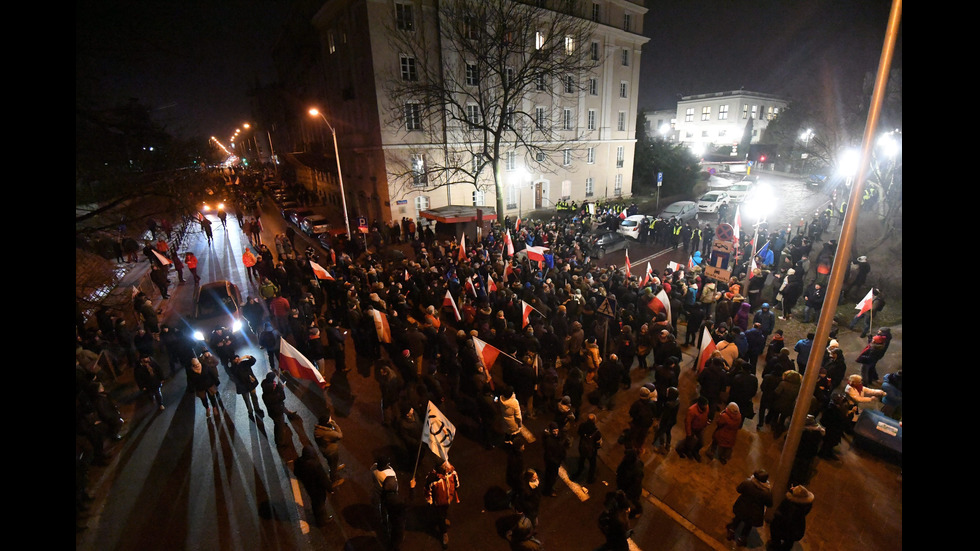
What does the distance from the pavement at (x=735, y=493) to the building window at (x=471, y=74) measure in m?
25.3

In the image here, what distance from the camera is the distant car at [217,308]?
40.7 feet

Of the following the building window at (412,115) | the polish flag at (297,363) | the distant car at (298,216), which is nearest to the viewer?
the polish flag at (297,363)

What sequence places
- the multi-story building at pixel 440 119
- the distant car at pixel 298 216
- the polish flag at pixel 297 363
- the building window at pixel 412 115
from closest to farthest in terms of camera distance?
1. the polish flag at pixel 297 363
2. the multi-story building at pixel 440 119
3. the building window at pixel 412 115
4. the distant car at pixel 298 216

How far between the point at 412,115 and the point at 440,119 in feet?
6.18

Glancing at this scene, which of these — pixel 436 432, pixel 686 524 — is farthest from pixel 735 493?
pixel 436 432

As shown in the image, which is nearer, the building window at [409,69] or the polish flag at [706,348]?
the polish flag at [706,348]

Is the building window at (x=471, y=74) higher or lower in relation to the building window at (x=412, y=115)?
higher

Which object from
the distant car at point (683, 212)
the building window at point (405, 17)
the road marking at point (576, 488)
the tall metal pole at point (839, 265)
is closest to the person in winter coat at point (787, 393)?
the tall metal pole at point (839, 265)

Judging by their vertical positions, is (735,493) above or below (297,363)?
below

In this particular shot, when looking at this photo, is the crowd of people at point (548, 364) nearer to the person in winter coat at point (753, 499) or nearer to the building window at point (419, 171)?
the person in winter coat at point (753, 499)

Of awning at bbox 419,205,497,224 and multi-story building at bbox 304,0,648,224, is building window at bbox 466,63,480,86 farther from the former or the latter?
awning at bbox 419,205,497,224

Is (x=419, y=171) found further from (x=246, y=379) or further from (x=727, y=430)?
(x=727, y=430)

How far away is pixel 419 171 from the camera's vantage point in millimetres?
27688
